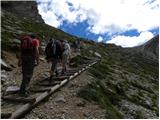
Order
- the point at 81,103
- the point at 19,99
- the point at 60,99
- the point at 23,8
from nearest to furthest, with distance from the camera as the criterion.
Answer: the point at 19,99
the point at 81,103
the point at 60,99
the point at 23,8

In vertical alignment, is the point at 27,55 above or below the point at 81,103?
above

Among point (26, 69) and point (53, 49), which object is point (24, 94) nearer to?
point (26, 69)

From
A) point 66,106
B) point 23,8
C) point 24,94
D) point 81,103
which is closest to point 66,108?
point 66,106

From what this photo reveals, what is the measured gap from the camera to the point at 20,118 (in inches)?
506

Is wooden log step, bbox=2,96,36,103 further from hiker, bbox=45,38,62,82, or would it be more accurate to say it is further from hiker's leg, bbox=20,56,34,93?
hiker, bbox=45,38,62,82

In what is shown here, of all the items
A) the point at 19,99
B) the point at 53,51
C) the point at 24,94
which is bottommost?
the point at 19,99

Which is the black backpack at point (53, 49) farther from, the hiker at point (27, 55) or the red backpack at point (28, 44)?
the red backpack at point (28, 44)

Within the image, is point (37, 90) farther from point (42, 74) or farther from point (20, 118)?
point (42, 74)

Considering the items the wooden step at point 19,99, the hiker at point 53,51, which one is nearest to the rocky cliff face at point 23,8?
the hiker at point 53,51

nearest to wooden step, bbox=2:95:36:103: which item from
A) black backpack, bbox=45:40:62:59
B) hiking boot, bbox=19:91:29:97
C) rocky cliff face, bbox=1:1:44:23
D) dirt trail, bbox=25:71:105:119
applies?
hiking boot, bbox=19:91:29:97

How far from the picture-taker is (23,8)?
114312 mm

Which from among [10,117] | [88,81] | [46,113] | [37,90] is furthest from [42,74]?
[10,117]

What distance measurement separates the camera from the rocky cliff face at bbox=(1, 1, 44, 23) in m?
106

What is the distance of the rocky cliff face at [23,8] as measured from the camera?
348 feet
